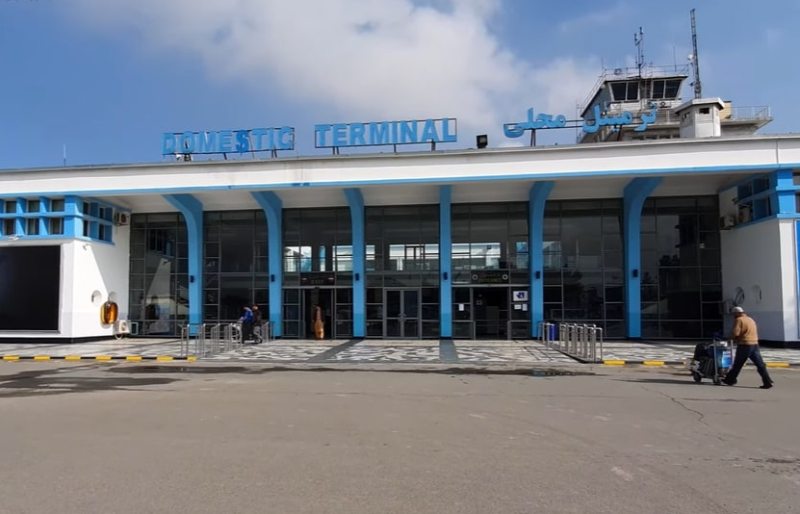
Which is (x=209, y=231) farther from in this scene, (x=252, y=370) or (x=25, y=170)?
(x=252, y=370)

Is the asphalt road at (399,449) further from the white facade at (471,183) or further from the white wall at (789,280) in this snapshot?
the white facade at (471,183)

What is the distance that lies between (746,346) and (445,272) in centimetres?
1411

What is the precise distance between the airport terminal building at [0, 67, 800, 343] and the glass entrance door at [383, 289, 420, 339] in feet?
0.28

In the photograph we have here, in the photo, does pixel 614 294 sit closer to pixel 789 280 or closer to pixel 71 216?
pixel 789 280

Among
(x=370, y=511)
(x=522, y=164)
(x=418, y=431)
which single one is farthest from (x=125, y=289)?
(x=370, y=511)

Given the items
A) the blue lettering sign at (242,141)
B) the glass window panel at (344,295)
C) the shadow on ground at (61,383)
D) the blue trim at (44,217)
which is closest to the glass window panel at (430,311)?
the glass window panel at (344,295)

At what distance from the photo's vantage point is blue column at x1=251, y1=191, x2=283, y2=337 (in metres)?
26.0

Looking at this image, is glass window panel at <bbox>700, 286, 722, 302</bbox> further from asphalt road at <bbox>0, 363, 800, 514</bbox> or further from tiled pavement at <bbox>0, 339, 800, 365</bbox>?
asphalt road at <bbox>0, 363, 800, 514</bbox>

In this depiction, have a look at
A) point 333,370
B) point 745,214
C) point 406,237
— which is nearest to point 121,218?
point 406,237

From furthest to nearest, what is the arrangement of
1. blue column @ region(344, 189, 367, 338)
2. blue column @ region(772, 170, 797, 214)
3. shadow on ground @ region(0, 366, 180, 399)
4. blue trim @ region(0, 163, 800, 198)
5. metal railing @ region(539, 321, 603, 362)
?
blue column @ region(344, 189, 367, 338) → blue trim @ region(0, 163, 800, 198) → blue column @ region(772, 170, 797, 214) → metal railing @ region(539, 321, 603, 362) → shadow on ground @ region(0, 366, 180, 399)

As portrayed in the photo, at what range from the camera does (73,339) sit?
77.8 feet

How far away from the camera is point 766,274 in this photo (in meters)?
21.4

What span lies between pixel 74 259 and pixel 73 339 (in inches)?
125

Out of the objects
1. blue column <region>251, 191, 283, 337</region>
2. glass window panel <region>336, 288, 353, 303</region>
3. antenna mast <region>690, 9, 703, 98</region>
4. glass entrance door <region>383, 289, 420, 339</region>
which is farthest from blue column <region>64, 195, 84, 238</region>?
antenna mast <region>690, 9, 703, 98</region>
